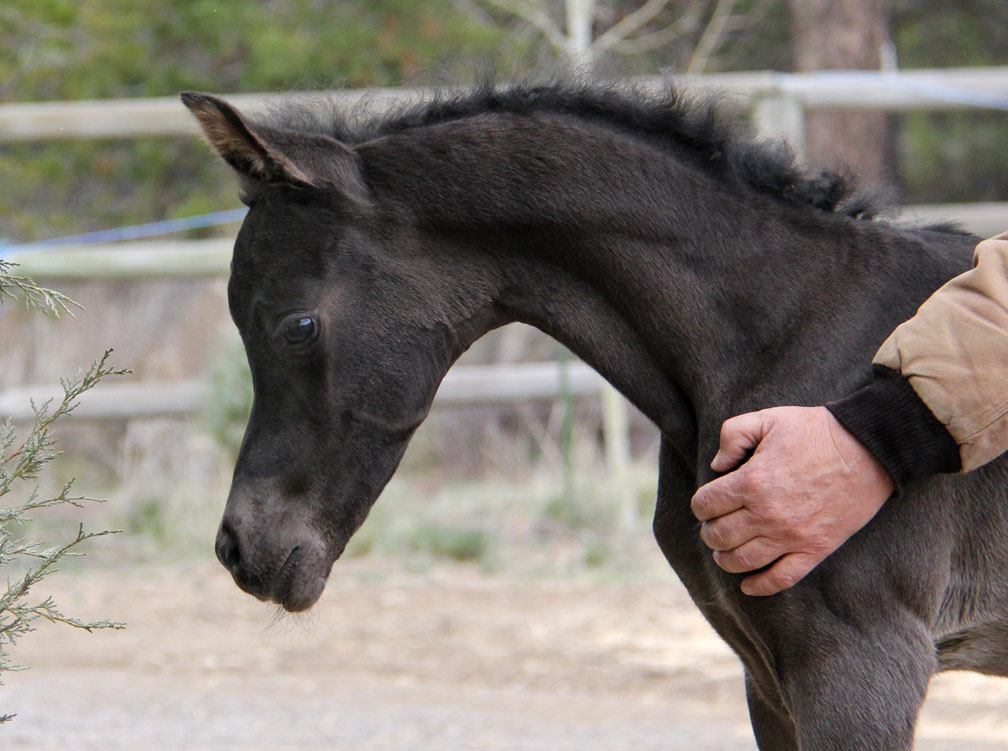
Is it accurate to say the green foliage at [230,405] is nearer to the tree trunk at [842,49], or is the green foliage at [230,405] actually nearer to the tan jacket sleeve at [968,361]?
the tan jacket sleeve at [968,361]

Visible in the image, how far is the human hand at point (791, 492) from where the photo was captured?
1.82 m

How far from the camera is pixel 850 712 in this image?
1838 millimetres

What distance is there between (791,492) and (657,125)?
81cm

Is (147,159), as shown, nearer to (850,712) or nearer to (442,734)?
(442,734)

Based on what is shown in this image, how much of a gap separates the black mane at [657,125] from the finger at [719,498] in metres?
0.64

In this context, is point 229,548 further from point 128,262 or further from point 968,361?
point 128,262

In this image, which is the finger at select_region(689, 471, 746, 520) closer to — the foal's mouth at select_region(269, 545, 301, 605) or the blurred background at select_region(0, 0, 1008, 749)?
the foal's mouth at select_region(269, 545, 301, 605)

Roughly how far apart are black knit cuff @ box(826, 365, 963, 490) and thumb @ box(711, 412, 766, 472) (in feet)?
0.46

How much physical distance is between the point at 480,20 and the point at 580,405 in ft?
19.1

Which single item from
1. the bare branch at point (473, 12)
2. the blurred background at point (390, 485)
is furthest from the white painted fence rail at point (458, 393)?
the bare branch at point (473, 12)

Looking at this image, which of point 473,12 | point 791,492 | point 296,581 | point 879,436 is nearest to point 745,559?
point 791,492

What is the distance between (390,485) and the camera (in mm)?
7109

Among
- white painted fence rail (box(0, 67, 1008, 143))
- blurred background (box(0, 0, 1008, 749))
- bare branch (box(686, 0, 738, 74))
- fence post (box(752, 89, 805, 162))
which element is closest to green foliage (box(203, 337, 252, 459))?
blurred background (box(0, 0, 1008, 749))

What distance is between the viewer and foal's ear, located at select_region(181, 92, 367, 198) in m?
1.88
